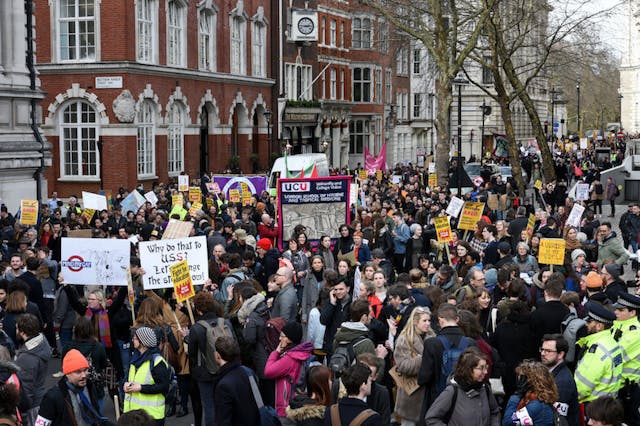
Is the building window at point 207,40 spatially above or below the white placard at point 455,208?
above

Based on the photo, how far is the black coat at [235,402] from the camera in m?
8.41

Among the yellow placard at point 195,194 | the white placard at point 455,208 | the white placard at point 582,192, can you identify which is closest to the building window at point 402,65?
the white placard at point 582,192

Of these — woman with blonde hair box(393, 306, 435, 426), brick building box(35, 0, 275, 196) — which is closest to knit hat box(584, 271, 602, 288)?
woman with blonde hair box(393, 306, 435, 426)

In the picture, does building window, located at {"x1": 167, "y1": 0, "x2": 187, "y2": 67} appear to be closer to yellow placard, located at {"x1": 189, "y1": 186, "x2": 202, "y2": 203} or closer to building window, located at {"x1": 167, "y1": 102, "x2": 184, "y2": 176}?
building window, located at {"x1": 167, "y1": 102, "x2": 184, "y2": 176}

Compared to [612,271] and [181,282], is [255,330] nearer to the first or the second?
[181,282]

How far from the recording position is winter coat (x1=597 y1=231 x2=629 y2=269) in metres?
16.9

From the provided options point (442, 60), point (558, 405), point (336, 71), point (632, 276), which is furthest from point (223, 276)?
point (336, 71)

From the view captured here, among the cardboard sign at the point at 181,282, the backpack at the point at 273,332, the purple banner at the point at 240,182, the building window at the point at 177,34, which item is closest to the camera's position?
the backpack at the point at 273,332

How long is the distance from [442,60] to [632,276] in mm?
20109

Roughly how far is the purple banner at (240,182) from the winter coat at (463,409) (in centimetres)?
2299

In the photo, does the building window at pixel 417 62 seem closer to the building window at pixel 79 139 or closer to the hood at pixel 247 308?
the building window at pixel 79 139

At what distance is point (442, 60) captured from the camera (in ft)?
136

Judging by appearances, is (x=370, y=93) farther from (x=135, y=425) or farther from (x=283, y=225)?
(x=135, y=425)

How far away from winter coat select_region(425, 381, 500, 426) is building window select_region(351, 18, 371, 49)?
6305cm
